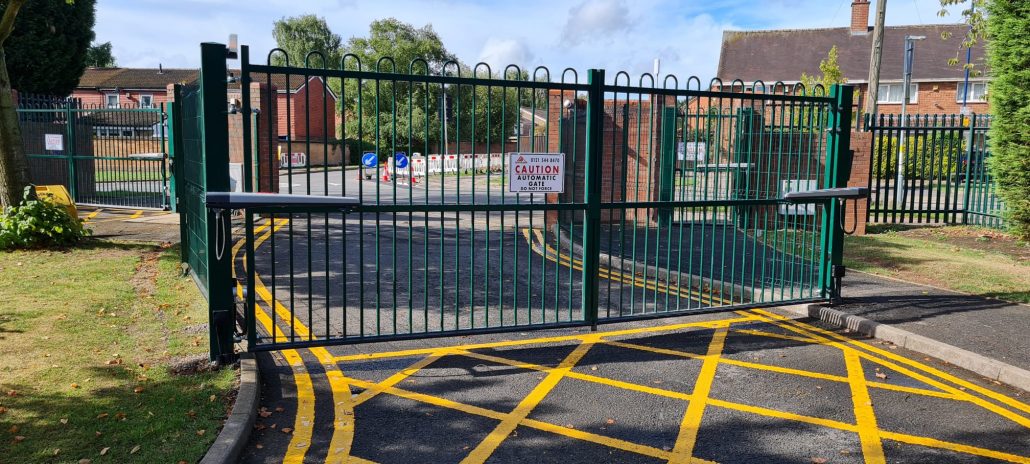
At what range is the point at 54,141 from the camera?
18.3m

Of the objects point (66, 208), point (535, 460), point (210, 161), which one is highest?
point (210, 161)

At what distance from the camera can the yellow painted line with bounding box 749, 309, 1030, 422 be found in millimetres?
5246

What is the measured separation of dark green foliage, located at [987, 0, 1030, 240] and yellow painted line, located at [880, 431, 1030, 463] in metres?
9.12

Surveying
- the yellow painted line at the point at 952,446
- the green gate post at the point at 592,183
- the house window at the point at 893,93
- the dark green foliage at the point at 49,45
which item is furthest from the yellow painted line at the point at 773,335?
the house window at the point at 893,93

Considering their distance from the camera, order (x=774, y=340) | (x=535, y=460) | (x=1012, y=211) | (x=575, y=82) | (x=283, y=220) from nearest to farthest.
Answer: (x=535, y=460), (x=575, y=82), (x=774, y=340), (x=1012, y=211), (x=283, y=220)

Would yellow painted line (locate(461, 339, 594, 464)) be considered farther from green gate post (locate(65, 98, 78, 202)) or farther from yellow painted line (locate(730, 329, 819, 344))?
green gate post (locate(65, 98, 78, 202))

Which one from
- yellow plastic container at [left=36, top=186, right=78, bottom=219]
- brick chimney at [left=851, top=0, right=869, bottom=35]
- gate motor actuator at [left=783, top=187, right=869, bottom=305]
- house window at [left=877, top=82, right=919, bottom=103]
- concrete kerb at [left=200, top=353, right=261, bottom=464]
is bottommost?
concrete kerb at [left=200, top=353, right=261, bottom=464]

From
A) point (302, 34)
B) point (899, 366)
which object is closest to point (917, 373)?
point (899, 366)

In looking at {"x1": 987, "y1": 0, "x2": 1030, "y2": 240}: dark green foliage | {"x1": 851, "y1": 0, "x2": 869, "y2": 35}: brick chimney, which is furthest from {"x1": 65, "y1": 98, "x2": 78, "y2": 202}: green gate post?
{"x1": 851, "y1": 0, "x2": 869, "y2": 35}: brick chimney

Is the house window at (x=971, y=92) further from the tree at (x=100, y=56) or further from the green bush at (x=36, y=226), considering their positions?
the tree at (x=100, y=56)

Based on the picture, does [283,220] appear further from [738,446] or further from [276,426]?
[738,446]

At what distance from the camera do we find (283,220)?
16.2 meters

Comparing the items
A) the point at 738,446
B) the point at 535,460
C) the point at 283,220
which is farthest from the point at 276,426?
the point at 283,220

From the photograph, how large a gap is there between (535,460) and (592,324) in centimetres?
263
